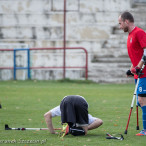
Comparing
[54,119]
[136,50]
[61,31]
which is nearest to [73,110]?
[136,50]

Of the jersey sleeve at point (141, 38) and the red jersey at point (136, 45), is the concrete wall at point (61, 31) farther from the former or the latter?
the jersey sleeve at point (141, 38)

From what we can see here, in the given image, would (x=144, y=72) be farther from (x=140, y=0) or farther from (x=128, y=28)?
(x=140, y=0)

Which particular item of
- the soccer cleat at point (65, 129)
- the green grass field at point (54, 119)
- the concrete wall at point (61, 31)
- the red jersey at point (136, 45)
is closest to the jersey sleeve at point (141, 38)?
the red jersey at point (136, 45)

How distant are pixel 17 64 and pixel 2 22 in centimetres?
414

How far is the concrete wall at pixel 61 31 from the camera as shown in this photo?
25328 mm

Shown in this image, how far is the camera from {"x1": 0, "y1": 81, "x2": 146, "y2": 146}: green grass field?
758 centimetres

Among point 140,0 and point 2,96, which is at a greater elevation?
point 140,0

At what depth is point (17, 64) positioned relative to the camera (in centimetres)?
2512

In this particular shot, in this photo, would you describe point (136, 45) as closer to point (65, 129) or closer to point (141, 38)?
point (141, 38)

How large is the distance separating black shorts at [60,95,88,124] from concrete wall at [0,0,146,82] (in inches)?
657

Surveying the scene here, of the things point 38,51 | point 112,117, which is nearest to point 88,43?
point 38,51

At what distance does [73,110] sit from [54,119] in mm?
2783

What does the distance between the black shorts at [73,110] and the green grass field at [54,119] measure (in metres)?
0.30

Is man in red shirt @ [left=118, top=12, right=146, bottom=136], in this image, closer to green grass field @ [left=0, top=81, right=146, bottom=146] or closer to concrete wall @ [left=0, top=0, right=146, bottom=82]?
green grass field @ [left=0, top=81, right=146, bottom=146]
